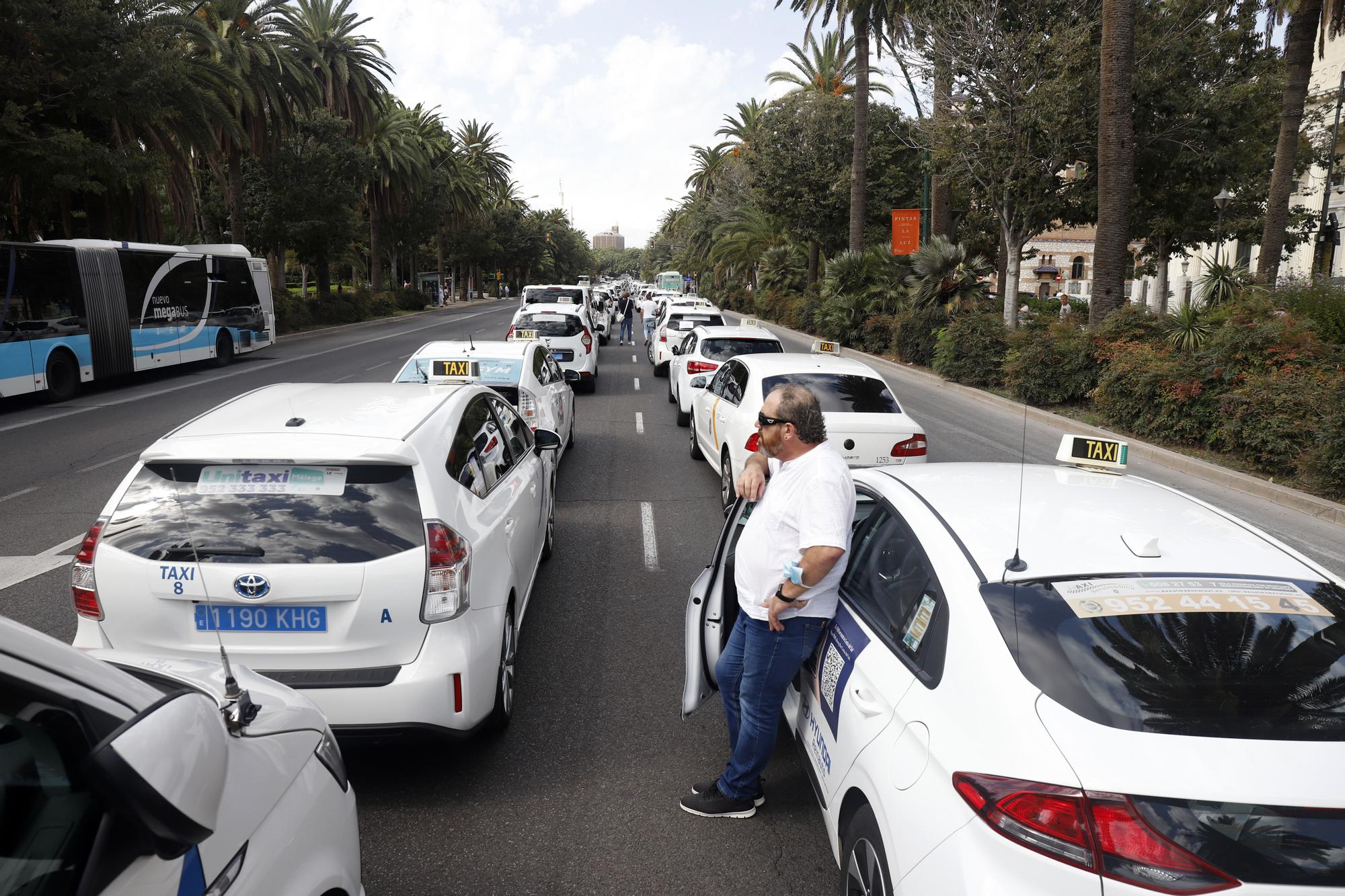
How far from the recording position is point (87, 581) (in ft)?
13.1

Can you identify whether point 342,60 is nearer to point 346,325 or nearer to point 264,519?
point 346,325

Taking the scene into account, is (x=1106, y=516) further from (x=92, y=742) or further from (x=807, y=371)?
(x=807, y=371)

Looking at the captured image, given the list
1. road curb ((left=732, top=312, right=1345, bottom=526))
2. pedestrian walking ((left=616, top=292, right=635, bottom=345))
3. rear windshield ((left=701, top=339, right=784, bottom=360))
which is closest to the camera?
road curb ((left=732, top=312, right=1345, bottom=526))

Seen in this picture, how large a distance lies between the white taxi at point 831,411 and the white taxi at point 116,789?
5.94 metres

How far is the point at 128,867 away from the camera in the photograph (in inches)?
66.2

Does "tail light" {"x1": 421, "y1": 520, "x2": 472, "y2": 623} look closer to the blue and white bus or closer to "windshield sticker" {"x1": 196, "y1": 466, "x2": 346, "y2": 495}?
"windshield sticker" {"x1": 196, "y1": 466, "x2": 346, "y2": 495}

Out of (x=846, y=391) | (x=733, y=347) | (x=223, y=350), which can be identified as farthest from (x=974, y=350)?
(x=223, y=350)

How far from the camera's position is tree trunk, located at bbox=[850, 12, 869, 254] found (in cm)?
3119

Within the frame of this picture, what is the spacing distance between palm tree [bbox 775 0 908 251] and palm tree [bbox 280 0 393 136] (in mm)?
23542

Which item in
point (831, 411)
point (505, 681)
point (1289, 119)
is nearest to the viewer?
point (505, 681)

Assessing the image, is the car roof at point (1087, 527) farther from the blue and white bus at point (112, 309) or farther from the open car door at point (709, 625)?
the blue and white bus at point (112, 309)

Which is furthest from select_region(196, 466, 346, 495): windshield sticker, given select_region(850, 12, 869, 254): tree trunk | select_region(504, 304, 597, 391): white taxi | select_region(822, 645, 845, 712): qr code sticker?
select_region(850, 12, 869, 254): tree trunk

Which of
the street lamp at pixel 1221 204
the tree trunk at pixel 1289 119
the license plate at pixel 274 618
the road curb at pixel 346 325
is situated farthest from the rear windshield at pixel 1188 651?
the road curb at pixel 346 325

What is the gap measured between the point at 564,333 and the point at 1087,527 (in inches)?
628
